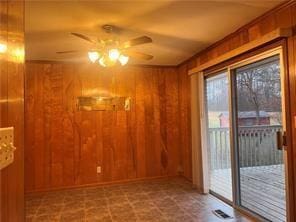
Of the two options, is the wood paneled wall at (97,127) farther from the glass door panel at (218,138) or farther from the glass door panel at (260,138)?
the glass door panel at (260,138)

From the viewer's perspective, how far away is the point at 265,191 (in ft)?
9.77

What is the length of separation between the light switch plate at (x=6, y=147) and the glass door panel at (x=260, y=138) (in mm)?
2552

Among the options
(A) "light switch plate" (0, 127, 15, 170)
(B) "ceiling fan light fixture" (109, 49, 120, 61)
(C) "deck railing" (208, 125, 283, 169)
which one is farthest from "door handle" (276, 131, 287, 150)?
(A) "light switch plate" (0, 127, 15, 170)

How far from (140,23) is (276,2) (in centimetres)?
138

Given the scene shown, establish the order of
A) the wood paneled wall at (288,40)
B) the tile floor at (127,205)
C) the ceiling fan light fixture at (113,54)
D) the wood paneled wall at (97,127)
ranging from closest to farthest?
the wood paneled wall at (288,40) < the ceiling fan light fixture at (113,54) < the tile floor at (127,205) < the wood paneled wall at (97,127)

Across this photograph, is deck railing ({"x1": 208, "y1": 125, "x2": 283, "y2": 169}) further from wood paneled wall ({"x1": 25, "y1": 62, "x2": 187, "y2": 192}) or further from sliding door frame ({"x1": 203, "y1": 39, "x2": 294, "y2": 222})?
wood paneled wall ({"x1": 25, "y1": 62, "x2": 187, "y2": 192})

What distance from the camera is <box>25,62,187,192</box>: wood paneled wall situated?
167 inches

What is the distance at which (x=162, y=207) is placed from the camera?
3.39 m

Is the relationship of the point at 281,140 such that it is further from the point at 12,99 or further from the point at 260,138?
the point at 12,99

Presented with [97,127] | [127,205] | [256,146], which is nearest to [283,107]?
[256,146]

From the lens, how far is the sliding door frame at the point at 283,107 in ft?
7.74

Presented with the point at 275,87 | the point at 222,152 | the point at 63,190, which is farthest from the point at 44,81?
the point at 275,87

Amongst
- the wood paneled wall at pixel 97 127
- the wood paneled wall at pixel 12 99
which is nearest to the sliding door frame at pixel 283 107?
the wood paneled wall at pixel 97 127

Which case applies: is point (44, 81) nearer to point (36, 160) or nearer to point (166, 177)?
point (36, 160)
